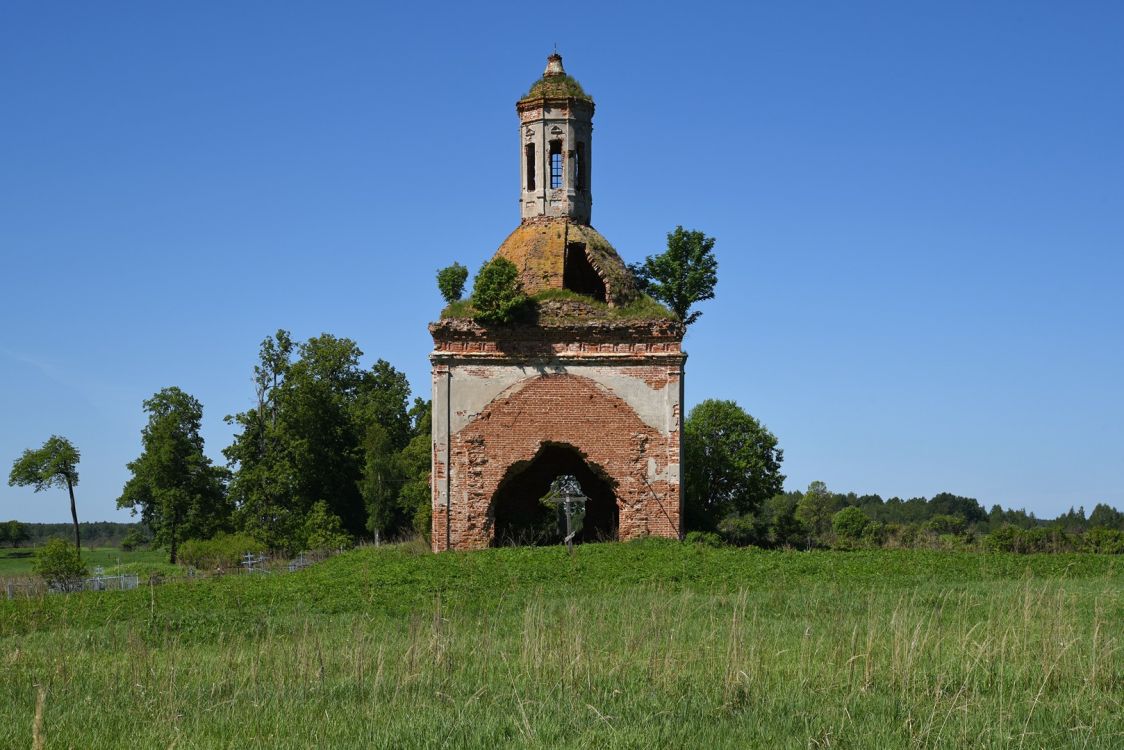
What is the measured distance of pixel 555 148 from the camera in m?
28.7

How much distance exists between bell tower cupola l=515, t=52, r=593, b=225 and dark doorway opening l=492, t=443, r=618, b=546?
228 inches

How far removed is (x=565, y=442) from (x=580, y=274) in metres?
5.21

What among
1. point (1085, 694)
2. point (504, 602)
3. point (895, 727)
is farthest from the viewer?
point (504, 602)

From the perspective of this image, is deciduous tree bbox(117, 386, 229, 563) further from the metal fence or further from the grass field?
the grass field

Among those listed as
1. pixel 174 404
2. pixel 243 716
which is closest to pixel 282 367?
pixel 174 404

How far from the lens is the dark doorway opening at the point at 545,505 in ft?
88.3

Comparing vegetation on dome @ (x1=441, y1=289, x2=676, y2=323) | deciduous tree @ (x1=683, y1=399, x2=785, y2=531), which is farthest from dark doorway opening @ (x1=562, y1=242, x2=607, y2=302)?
deciduous tree @ (x1=683, y1=399, x2=785, y2=531)

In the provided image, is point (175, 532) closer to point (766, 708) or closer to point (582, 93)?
point (582, 93)

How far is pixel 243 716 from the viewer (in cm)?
876

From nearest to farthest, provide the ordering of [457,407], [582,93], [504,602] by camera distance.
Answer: [504,602] → [457,407] → [582,93]

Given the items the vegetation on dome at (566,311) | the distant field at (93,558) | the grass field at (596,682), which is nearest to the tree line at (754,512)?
the vegetation on dome at (566,311)

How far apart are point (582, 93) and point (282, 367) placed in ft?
66.3

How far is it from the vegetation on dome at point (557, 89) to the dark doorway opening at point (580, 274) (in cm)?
365

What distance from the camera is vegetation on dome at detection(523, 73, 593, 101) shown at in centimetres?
2847
